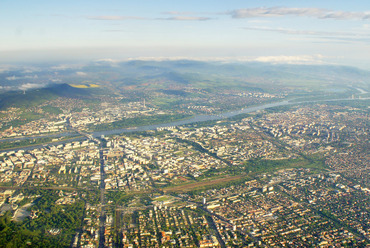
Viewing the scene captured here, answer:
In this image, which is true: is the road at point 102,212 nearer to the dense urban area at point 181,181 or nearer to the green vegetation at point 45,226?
the dense urban area at point 181,181

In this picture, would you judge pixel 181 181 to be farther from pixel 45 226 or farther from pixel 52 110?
pixel 52 110

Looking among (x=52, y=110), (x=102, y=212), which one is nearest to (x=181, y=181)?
(x=102, y=212)

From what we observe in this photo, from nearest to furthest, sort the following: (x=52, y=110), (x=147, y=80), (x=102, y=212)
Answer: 1. (x=102, y=212)
2. (x=52, y=110)
3. (x=147, y=80)

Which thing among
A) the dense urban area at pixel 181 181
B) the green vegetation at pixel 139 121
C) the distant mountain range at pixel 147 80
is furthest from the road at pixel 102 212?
the distant mountain range at pixel 147 80

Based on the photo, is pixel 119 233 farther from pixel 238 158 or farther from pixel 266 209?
pixel 238 158

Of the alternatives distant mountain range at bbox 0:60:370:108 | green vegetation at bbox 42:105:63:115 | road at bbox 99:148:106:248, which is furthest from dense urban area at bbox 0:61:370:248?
distant mountain range at bbox 0:60:370:108

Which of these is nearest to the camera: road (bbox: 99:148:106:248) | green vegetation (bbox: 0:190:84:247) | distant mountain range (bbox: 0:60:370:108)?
green vegetation (bbox: 0:190:84:247)

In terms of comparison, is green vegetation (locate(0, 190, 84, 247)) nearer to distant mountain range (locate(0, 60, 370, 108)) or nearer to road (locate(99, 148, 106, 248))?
road (locate(99, 148, 106, 248))

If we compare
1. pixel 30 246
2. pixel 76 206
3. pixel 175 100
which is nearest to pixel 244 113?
pixel 175 100
